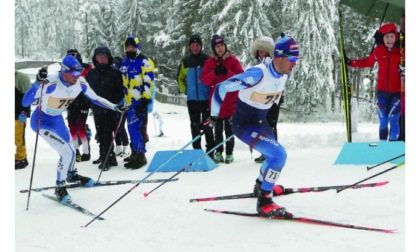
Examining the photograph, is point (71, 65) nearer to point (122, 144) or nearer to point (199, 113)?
point (199, 113)

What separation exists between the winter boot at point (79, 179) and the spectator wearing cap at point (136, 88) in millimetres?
1215

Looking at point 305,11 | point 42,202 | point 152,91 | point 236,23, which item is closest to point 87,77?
point 152,91

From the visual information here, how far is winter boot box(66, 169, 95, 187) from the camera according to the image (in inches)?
238

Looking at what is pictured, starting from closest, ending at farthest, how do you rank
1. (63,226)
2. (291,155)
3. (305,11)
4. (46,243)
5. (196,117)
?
(46,243), (63,226), (196,117), (291,155), (305,11)

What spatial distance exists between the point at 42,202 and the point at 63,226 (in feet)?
4.00

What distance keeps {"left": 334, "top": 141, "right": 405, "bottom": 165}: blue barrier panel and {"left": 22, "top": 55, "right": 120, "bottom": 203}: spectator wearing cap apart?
422cm

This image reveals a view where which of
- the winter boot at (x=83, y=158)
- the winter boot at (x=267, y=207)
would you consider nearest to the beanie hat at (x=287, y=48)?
the winter boot at (x=267, y=207)

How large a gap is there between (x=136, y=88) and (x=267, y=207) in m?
3.75

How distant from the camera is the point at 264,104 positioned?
471cm

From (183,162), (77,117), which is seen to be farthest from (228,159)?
(77,117)

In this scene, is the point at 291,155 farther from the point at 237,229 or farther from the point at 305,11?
the point at 305,11

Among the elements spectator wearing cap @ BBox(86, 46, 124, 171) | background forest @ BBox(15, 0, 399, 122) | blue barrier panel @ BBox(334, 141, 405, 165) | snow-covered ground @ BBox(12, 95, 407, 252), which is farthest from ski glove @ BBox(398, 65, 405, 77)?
background forest @ BBox(15, 0, 399, 122)

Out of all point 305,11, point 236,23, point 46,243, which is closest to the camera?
point 46,243

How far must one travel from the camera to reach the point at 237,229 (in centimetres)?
406
